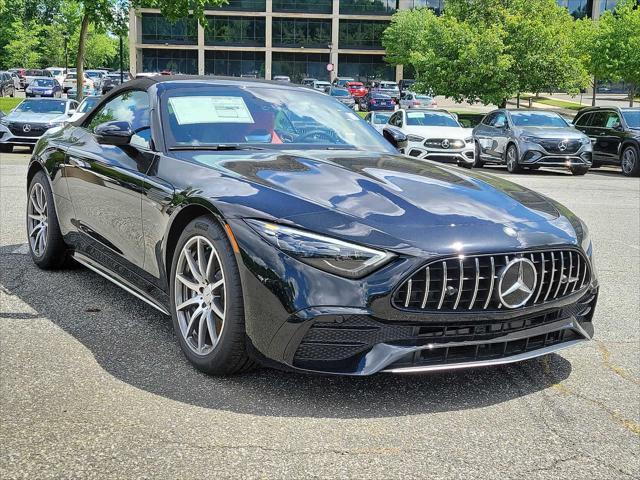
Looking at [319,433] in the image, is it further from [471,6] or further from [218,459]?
[471,6]

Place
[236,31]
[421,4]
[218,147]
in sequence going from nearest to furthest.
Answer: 1. [218,147]
2. [236,31]
3. [421,4]

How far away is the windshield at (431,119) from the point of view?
20.0 metres

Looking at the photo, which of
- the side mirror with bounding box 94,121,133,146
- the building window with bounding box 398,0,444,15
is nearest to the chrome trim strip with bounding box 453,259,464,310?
the side mirror with bounding box 94,121,133,146

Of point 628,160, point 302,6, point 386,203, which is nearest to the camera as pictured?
point 386,203

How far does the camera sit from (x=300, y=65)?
84188 millimetres

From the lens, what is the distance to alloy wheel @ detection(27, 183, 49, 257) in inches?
241

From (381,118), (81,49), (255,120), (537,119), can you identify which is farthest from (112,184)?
(81,49)

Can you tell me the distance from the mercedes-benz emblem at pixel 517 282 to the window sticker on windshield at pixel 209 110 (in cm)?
210

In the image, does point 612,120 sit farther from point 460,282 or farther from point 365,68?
point 365,68

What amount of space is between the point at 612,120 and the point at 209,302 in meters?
18.4

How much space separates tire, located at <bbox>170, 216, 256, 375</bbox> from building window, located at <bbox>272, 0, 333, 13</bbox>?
81.2 metres

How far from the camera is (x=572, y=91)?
1409 inches

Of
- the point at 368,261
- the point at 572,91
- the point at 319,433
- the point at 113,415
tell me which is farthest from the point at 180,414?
the point at 572,91

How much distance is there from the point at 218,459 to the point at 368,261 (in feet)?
3.31
